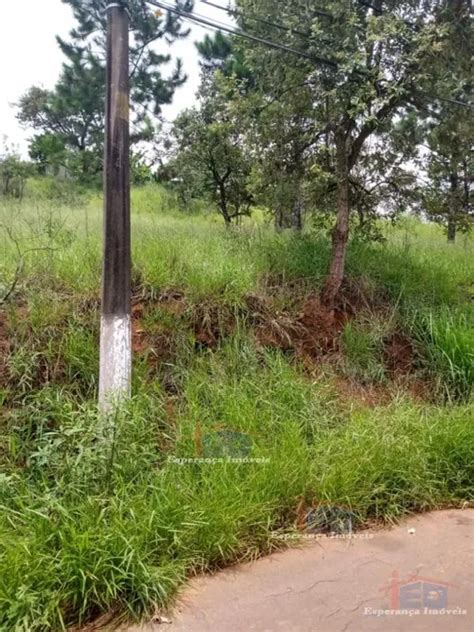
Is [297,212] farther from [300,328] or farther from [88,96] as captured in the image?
[88,96]

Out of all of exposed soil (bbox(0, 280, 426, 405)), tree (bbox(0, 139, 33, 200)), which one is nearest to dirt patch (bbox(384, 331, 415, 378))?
exposed soil (bbox(0, 280, 426, 405))

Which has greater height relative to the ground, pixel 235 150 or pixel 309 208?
pixel 235 150

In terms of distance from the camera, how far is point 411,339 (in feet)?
14.6

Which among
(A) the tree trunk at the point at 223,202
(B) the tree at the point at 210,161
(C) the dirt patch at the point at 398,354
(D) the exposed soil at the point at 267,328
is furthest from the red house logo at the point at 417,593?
(A) the tree trunk at the point at 223,202

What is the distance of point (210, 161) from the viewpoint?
20.4ft

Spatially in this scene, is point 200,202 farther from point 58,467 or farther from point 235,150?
point 58,467

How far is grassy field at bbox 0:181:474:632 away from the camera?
6.94ft

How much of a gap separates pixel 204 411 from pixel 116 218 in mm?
1403

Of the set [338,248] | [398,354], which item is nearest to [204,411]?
[398,354]

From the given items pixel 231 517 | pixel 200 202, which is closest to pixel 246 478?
pixel 231 517

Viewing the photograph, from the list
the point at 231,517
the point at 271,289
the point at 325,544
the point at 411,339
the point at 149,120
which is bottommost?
the point at 325,544

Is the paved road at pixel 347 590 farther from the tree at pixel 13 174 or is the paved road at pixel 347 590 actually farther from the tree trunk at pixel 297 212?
the tree at pixel 13 174

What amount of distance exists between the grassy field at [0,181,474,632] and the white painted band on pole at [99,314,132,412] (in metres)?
0.14

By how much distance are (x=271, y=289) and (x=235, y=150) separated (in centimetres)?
254
